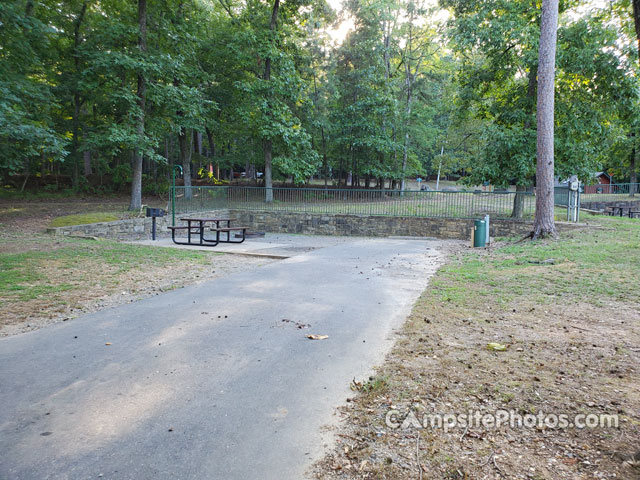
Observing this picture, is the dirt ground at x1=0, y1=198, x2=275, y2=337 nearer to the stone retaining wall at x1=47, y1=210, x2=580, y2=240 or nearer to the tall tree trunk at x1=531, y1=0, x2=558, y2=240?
the stone retaining wall at x1=47, y1=210, x2=580, y2=240

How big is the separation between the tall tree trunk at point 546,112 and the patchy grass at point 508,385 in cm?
630

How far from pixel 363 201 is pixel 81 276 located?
14051 mm

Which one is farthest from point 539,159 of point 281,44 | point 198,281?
point 281,44

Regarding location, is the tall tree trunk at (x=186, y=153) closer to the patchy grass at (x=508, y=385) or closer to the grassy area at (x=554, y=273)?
the grassy area at (x=554, y=273)

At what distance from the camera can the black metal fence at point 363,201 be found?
17.7m

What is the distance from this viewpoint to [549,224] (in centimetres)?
1258

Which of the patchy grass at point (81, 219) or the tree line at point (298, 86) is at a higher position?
the tree line at point (298, 86)

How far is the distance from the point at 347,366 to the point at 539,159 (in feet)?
37.3

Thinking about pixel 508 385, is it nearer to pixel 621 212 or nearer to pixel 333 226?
pixel 333 226

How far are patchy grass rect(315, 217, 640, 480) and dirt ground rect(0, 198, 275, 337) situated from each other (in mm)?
4466

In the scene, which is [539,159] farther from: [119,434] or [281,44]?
[281,44]

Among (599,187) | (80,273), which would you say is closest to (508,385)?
(80,273)

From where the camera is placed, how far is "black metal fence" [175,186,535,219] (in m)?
17.7

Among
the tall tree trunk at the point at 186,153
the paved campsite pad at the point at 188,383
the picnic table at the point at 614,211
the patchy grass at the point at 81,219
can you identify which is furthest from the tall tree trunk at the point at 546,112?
the tall tree trunk at the point at 186,153
